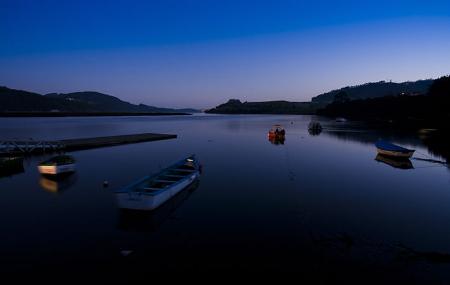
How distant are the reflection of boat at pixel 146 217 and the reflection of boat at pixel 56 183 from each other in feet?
35.4

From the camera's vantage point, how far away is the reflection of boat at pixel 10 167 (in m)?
35.7

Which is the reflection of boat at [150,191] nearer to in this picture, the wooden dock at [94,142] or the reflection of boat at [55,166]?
the reflection of boat at [55,166]

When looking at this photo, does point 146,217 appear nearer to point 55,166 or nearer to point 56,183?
point 56,183

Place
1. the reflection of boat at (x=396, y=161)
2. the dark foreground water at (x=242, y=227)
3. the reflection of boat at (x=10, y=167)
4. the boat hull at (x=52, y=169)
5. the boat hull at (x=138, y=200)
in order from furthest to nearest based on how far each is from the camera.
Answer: the reflection of boat at (x=396, y=161) < the reflection of boat at (x=10, y=167) < the boat hull at (x=52, y=169) < the boat hull at (x=138, y=200) < the dark foreground water at (x=242, y=227)

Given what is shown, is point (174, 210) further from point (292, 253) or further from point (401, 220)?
point (401, 220)

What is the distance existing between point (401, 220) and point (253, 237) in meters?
10.7

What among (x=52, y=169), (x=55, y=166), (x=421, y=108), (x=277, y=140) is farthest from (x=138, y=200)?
(x=421, y=108)

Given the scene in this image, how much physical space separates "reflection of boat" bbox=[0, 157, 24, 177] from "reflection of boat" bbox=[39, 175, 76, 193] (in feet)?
16.3

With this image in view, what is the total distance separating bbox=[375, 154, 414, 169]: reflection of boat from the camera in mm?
43656

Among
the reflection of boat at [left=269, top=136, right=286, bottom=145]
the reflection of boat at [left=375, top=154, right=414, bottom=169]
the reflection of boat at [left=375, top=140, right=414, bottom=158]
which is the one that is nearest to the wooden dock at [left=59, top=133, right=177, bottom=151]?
Answer: the reflection of boat at [left=269, top=136, right=286, bottom=145]

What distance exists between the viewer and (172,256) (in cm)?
1617

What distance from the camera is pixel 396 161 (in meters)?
47.2

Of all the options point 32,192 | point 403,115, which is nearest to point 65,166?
point 32,192

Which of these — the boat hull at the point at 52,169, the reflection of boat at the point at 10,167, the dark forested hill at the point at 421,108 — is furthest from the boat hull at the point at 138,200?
the dark forested hill at the point at 421,108
